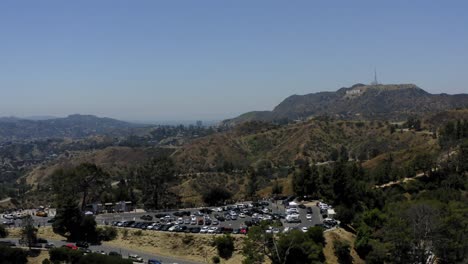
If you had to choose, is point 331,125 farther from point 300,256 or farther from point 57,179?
point 300,256

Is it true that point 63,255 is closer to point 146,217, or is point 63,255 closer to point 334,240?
point 146,217

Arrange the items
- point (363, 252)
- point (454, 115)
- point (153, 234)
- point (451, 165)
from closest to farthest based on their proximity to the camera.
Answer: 1. point (363, 252)
2. point (153, 234)
3. point (451, 165)
4. point (454, 115)

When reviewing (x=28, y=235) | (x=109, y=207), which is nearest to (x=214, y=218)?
(x=109, y=207)

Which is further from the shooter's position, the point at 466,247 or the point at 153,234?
the point at 153,234

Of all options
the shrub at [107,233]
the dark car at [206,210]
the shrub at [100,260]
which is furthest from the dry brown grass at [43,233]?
the dark car at [206,210]

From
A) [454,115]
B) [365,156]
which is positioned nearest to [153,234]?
[365,156]

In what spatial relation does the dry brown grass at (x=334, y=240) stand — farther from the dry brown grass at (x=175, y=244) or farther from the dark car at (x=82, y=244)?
the dark car at (x=82, y=244)

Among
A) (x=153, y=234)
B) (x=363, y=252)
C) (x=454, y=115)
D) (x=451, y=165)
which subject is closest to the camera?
(x=363, y=252)

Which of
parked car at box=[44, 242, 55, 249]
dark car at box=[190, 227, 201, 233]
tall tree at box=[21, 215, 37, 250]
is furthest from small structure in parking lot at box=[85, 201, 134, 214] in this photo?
dark car at box=[190, 227, 201, 233]
